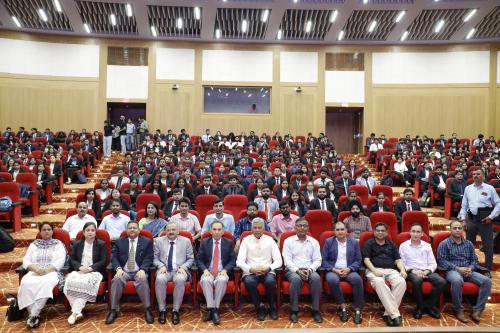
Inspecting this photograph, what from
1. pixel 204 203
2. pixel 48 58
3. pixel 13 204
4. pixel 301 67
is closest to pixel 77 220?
pixel 13 204

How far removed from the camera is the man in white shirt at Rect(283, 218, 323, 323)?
12.0 ft

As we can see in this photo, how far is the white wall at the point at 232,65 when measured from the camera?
13.0 meters

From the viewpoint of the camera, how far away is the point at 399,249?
13.3 feet

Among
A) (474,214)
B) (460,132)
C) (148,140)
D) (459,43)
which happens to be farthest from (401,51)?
(474,214)

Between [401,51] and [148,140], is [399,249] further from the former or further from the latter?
[401,51]

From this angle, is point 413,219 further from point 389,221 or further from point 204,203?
point 204,203

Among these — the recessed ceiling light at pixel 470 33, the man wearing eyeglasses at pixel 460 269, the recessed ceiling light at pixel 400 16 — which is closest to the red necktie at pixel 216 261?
the man wearing eyeglasses at pixel 460 269

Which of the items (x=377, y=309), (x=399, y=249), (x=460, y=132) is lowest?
(x=377, y=309)

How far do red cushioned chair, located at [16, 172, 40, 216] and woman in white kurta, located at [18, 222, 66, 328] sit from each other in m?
2.50

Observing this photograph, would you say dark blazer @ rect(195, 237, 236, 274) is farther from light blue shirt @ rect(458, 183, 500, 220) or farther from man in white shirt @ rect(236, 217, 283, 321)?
light blue shirt @ rect(458, 183, 500, 220)

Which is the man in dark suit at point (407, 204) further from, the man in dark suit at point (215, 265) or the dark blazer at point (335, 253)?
the man in dark suit at point (215, 265)

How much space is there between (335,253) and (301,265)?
351 millimetres

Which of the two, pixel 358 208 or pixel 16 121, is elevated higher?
pixel 16 121

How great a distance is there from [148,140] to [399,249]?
310 inches
